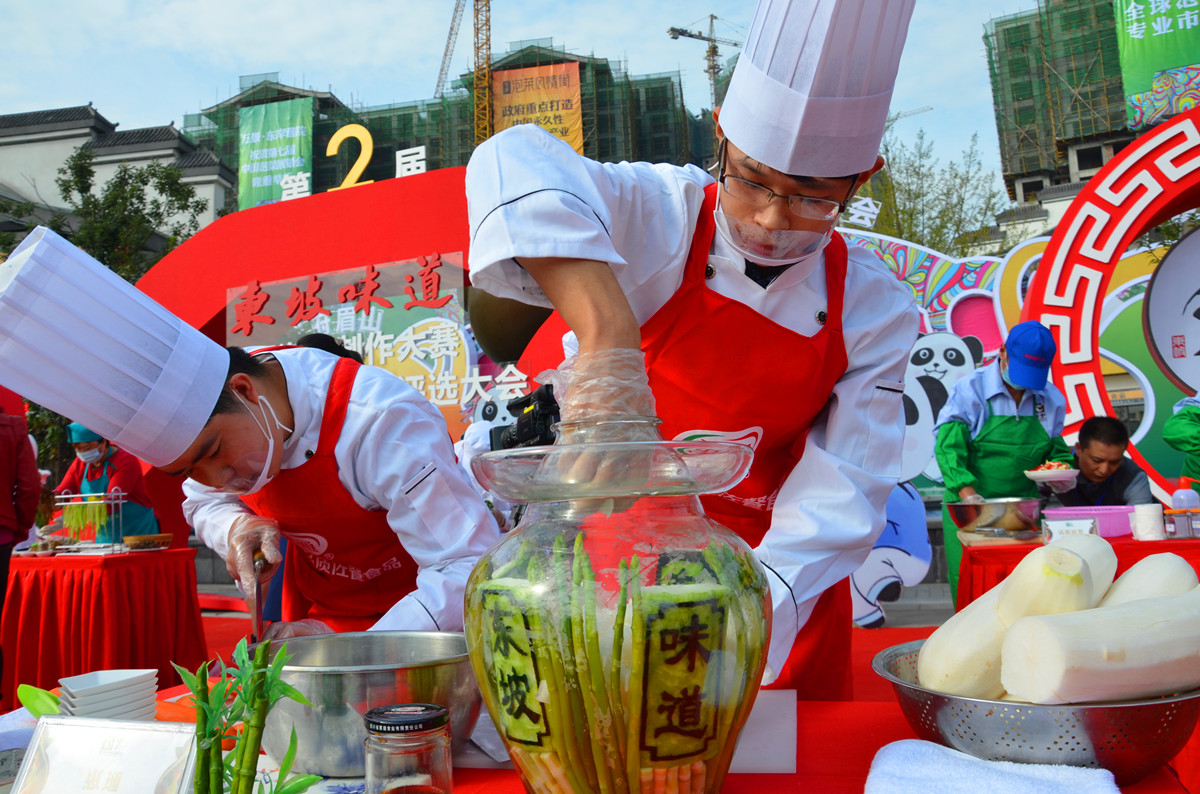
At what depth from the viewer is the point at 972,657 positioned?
82 cm

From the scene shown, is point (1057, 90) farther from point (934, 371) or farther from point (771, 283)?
point (771, 283)

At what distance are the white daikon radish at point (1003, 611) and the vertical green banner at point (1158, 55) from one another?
13583 millimetres

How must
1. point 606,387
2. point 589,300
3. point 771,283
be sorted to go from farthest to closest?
point 771,283 → point 589,300 → point 606,387

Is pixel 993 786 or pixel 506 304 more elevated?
pixel 506 304

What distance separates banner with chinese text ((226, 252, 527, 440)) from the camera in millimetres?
6340

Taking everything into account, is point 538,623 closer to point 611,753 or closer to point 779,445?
point 611,753

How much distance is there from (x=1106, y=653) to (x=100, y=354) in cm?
159

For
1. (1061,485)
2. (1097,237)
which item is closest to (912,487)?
(1097,237)

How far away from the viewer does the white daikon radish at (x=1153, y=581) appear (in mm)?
840

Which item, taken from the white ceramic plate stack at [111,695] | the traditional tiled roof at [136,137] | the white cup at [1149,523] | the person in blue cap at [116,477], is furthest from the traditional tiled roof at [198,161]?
the white ceramic plate stack at [111,695]

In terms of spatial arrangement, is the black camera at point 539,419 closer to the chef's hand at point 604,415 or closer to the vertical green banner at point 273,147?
the chef's hand at point 604,415

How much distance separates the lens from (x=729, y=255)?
4.65 ft

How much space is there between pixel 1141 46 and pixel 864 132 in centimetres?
1372

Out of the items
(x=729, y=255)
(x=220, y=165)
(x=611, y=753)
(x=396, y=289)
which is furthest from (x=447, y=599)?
(x=220, y=165)
